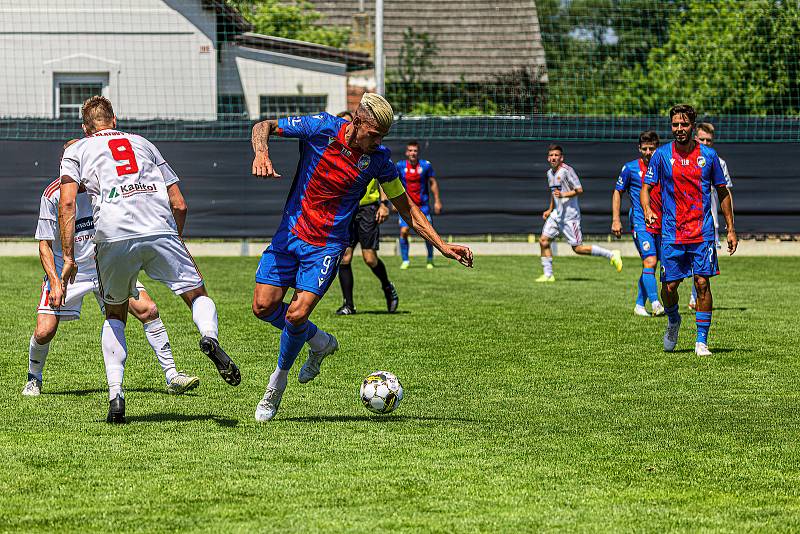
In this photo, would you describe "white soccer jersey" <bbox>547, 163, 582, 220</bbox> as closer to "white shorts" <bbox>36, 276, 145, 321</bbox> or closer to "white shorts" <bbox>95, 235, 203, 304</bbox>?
"white shorts" <bbox>36, 276, 145, 321</bbox>

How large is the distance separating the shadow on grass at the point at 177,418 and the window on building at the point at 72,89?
2028 cm

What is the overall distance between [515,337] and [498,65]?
2146 cm

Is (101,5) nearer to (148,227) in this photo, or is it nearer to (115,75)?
(115,75)

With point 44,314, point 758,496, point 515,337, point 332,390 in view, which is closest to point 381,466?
point 758,496

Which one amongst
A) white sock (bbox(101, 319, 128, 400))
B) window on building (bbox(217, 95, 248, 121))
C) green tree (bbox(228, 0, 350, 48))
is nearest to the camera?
white sock (bbox(101, 319, 128, 400))

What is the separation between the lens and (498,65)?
32.3 metres

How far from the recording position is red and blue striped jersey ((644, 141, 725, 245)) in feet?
35.0

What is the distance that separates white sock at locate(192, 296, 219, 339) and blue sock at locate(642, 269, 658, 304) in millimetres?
7448

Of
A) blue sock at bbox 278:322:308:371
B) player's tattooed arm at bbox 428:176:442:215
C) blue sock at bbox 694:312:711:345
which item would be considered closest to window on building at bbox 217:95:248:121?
player's tattooed arm at bbox 428:176:442:215

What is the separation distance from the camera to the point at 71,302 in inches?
344

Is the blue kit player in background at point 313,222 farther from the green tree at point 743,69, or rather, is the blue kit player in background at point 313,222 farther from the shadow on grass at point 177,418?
the green tree at point 743,69

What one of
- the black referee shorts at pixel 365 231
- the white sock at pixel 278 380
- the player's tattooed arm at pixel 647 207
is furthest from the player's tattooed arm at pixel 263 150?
the black referee shorts at pixel 365 231

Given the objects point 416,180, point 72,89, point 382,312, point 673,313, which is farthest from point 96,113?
point 72,89

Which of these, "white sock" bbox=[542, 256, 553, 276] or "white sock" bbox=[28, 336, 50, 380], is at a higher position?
"white sock" bbox=[28, 336, 50, 380]
